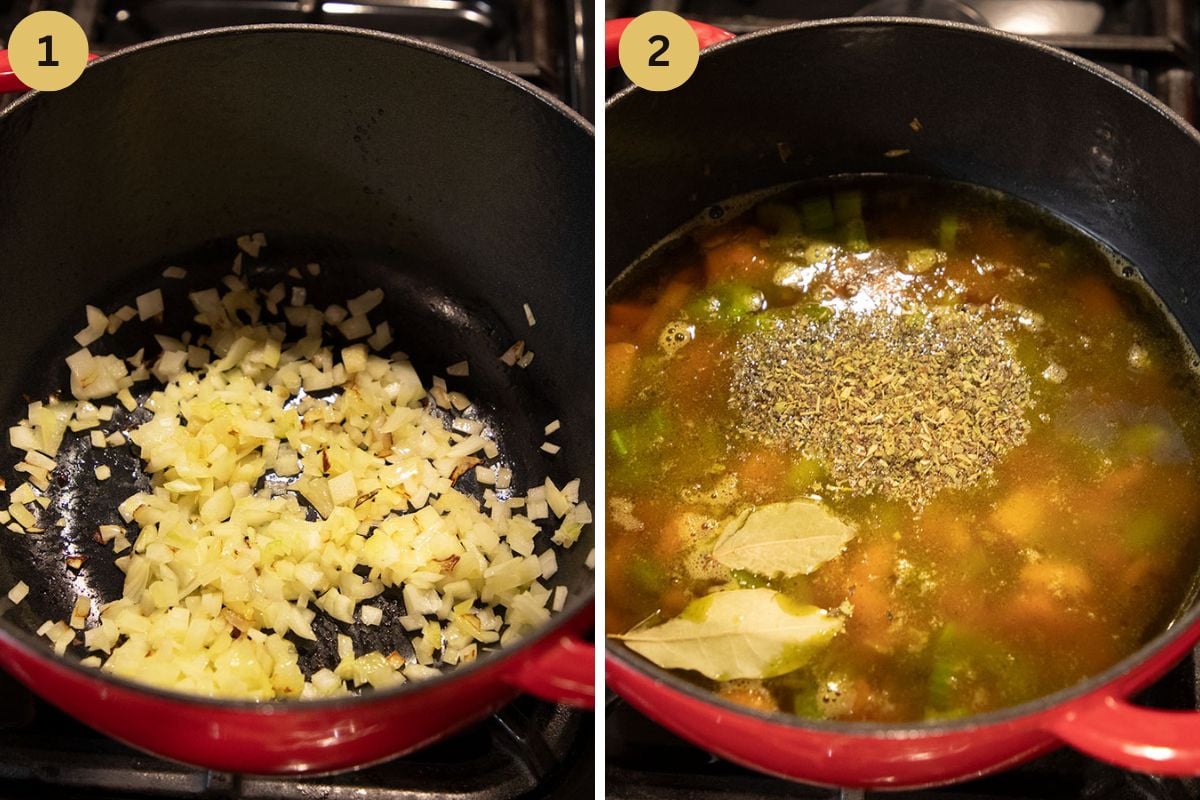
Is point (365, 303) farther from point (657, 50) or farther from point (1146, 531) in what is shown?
point (1146, 531)

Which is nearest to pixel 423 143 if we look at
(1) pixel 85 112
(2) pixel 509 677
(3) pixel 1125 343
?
(1) pixel 85 112

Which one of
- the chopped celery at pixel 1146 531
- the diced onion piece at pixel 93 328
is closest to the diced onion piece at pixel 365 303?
the diced onion piece at pixel 93 328

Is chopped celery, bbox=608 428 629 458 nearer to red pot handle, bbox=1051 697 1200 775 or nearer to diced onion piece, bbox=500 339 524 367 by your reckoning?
diced onion piece, bbox=500 339 524 367

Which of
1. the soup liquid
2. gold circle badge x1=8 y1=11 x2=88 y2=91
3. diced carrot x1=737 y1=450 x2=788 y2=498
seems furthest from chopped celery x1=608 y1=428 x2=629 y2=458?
gold circle badge x1=8 y1=11 x2=88 y2=91

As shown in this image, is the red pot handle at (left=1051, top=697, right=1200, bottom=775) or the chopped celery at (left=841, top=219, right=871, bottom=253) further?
the chopped celery at (left=841, top=219, right=871, bottom=253)

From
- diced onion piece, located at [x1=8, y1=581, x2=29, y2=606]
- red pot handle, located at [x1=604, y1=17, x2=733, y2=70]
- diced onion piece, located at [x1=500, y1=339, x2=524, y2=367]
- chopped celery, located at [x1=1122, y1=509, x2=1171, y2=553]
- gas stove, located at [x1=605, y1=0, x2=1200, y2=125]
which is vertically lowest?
diced onion piece, located at [x1=8, y1=581, x2=29, y2=606]

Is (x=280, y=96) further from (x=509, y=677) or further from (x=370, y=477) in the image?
(x=509, y=677)

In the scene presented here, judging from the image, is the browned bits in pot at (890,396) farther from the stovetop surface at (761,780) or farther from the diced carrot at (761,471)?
the stovetop surface at (761,780)

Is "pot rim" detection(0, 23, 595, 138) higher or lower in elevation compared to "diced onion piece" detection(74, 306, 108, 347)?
higher
